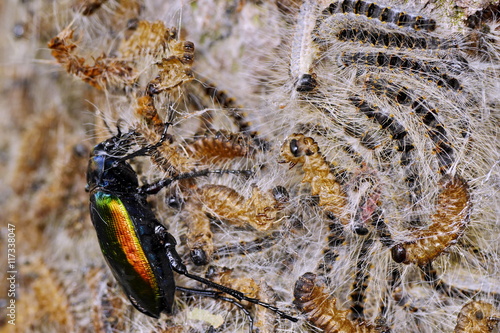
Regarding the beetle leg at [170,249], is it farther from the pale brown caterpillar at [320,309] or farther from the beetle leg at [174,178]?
the pale brown caterpillar at [320,309]

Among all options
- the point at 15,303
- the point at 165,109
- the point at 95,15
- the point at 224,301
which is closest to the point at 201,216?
the point at 224,301

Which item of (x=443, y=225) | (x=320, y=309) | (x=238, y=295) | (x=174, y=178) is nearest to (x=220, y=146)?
(x=174, y=178)

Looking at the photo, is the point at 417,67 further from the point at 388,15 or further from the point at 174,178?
the point at 174,178

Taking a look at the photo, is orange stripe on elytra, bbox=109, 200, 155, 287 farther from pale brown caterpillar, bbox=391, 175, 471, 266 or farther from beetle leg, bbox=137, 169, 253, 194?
pale brown caterpillar, bbox=391, 175, 471, 266

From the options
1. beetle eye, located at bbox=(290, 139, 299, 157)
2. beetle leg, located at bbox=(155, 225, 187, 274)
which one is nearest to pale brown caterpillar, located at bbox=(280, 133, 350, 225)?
beetle eye, located at bbox=(290, 139, 299, 157)

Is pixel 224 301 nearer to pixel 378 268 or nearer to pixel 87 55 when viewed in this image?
pixel 378 268
